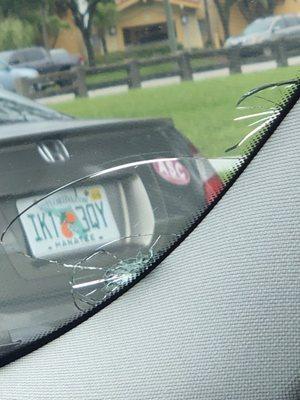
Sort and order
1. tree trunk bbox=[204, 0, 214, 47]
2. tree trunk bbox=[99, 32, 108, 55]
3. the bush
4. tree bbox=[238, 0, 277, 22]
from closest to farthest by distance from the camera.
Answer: tree bbox=[238, 0, 277, 22]
tree trunk bbox=[204, 0, 214, 47]
tree trunk bbox=[99, 32, 108, 55]
the bush

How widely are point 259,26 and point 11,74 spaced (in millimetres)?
643

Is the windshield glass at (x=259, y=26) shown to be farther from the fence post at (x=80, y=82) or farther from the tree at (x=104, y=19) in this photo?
the fence post at (x=80, y=82)

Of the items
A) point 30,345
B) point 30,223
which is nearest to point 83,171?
point 30,223

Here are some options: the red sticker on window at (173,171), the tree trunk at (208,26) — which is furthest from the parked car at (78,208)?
the tree trunk at (208,26)

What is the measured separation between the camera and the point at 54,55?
232cm

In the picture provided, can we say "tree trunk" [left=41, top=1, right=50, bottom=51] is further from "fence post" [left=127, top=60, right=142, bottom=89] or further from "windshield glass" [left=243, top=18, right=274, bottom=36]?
"windshield glass" [left=243, top=18, right=274, bottom=36]

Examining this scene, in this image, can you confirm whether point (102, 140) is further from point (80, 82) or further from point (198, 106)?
point (198, 106)

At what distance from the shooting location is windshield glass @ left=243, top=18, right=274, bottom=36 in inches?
75.4

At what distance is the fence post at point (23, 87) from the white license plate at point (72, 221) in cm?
21

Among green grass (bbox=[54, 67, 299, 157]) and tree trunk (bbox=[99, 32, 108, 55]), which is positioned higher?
tree trunk (bbox=[99, 32, 108, 55])

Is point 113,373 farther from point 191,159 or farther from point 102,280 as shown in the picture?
point 191,159

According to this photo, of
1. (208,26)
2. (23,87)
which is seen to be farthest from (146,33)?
(23,87)

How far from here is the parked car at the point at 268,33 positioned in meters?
1.90

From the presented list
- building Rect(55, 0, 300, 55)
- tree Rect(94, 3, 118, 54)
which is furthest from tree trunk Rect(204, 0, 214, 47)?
tree Rect(94, 3, 118, 54)
